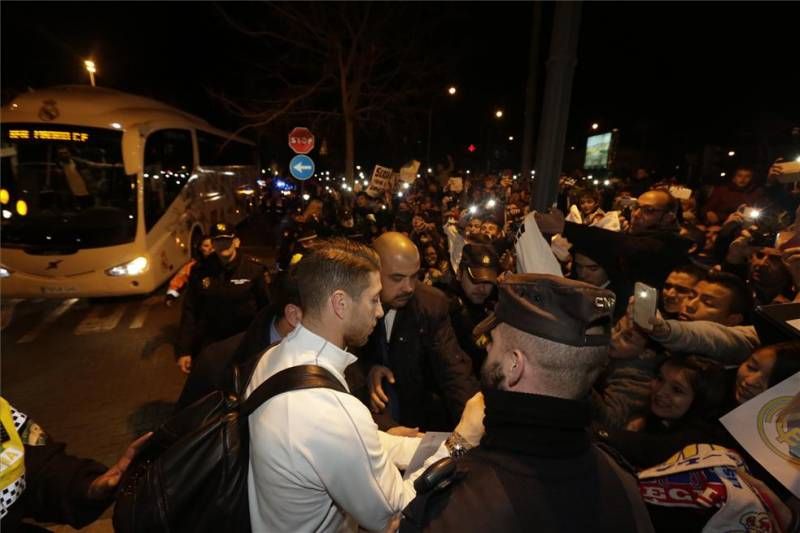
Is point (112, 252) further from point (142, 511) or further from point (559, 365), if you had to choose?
point (559, 365)

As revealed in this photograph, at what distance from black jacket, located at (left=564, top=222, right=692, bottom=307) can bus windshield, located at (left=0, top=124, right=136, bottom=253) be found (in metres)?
7.79

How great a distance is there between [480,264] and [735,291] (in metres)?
1.81

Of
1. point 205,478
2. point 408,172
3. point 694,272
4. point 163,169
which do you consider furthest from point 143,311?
point 694,272

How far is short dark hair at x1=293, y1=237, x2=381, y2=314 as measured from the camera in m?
1.77

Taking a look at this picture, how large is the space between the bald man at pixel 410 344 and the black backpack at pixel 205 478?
5.01 feet

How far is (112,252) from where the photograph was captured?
314 inches

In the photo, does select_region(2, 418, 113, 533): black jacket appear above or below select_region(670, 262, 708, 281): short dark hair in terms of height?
below

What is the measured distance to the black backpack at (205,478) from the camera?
1.50m

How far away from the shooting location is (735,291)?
2.97 metres

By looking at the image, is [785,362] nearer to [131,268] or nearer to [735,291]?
[735,291]

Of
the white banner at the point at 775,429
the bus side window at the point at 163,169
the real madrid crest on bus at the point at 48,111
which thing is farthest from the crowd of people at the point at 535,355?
the real madrid crest on bus at the point at 48,111

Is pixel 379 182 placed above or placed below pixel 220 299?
above

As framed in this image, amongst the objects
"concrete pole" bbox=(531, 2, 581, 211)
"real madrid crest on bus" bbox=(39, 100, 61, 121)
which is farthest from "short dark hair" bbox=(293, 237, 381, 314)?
"real madrid crest on bus" bbox=(39, 100, 61, 121)

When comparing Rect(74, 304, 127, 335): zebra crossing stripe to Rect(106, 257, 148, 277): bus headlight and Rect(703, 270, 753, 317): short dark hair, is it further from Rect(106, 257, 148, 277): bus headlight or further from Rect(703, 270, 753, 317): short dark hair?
Rect(703, 270, 753, 317): short dark hair
